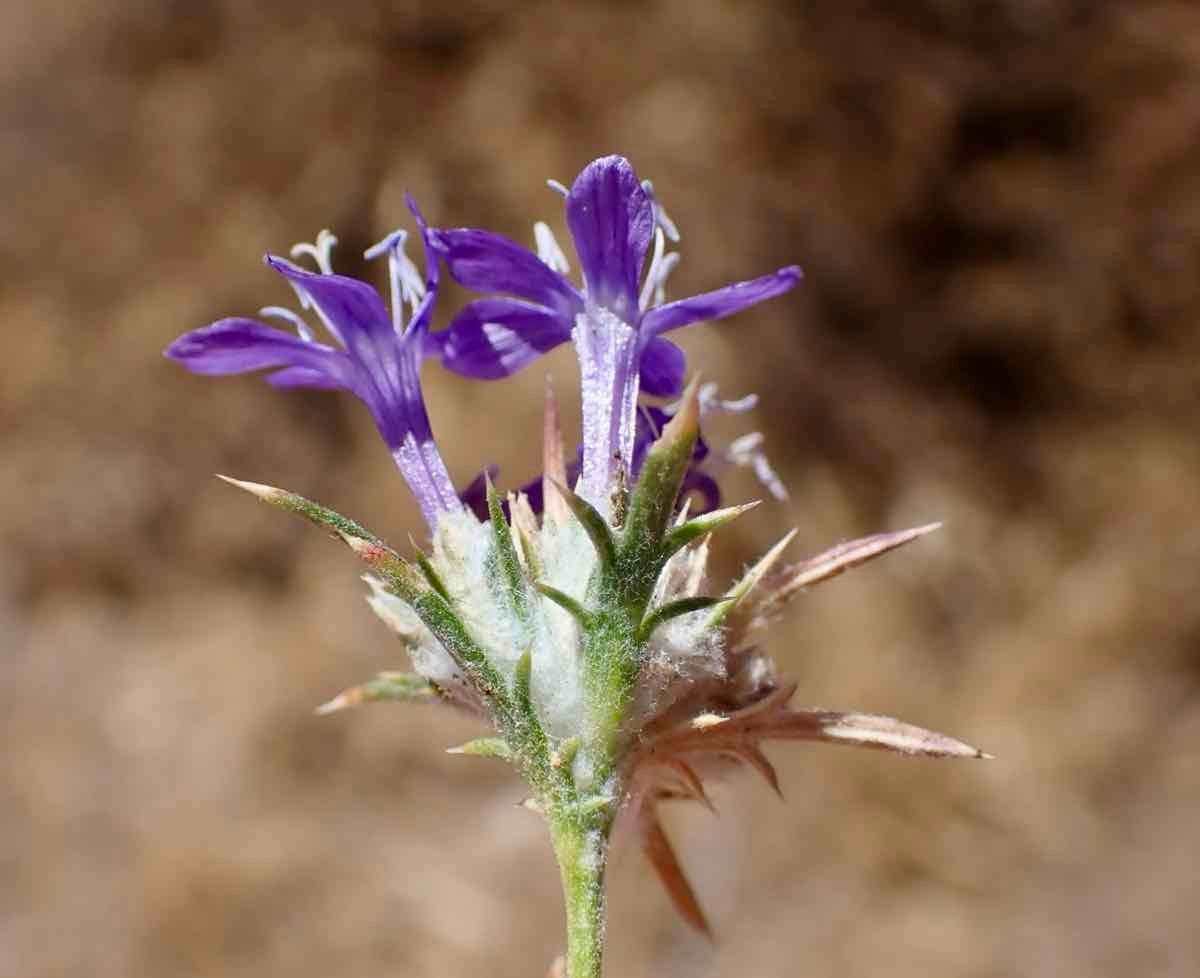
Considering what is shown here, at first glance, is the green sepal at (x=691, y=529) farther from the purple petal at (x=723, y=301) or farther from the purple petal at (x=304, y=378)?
the purple petal at (x=304, y=378)

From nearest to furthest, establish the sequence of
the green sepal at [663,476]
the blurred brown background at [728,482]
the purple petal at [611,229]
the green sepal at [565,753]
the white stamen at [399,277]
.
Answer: the green sepal at [663,476] → the green sepal at [565,753] → the purple petal at [611,229] → the white stamen at [399,277] → the blurred brown background at [728,482]

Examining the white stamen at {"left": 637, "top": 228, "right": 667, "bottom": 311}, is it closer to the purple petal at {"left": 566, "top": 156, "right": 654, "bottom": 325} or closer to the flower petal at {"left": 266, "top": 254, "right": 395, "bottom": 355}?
the purple petal at {"left": 566, "top": 156, "right": 654, "bottom": 325}

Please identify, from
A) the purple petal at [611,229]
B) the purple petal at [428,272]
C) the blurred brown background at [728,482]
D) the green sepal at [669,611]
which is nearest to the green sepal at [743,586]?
the green sepal at [669,611]

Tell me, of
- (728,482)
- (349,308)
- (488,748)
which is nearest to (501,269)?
(349,308)

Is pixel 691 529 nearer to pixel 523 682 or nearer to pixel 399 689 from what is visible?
pixel 523 682

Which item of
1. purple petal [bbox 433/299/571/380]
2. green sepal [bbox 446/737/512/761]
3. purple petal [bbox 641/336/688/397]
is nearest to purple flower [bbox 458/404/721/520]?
purple petal [bbox 641/336/688/397]

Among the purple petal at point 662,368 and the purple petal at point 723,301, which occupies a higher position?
the purple petal at point 723,301
